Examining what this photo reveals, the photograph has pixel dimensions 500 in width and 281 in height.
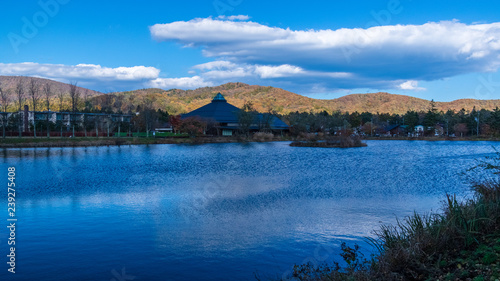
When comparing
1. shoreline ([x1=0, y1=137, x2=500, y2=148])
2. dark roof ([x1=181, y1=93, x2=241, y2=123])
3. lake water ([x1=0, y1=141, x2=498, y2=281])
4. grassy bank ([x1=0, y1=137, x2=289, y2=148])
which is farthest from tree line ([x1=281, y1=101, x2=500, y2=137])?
lake water ([x1=0, y1=141, x2=498, y2=281])

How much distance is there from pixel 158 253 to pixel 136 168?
872 inches

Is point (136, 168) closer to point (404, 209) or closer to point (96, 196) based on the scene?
point (96, 196)

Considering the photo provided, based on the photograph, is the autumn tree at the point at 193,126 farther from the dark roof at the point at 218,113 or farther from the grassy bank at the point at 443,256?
the grassy bank at the point at 443,256

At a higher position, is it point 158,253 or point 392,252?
point 392,252

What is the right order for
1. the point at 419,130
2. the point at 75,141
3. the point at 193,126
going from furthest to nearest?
1. the point at 419,130
2. the point at 193,126
3. the point at 75,141

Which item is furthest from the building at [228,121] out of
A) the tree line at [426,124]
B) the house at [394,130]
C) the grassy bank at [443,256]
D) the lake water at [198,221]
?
the grassy bank at [443,256]

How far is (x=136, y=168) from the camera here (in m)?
30.8

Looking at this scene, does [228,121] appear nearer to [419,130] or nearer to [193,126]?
[193,126]

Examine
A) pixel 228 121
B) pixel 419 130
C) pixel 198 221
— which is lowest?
pixel 198 221

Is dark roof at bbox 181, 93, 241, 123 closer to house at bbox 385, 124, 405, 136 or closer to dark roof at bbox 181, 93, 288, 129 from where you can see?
dark roof at bbox 181, 93, 288, 129

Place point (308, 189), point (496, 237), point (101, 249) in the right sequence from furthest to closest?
1. point (308, 189)
2. point (101, 249)
3. point (496, 237)

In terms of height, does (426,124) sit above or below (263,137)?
above

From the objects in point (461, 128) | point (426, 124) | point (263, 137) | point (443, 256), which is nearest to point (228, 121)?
point (263, 137)

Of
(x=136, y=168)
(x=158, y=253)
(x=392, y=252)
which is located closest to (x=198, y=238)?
(x=158, y=253)
